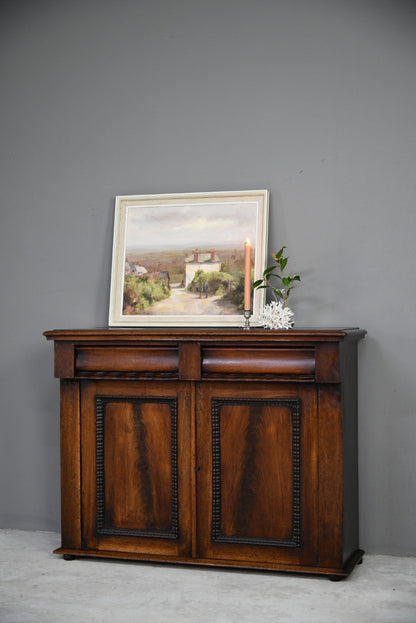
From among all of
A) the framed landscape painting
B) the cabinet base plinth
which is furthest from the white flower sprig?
the cabinet base plinth

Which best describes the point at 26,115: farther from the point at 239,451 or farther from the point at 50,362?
the point at 239,451

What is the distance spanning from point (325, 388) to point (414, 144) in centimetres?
118

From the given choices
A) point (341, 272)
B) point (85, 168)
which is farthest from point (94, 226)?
point (341, 272)

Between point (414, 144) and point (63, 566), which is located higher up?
point (414, 144)

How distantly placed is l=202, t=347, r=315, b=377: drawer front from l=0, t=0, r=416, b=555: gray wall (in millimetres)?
490

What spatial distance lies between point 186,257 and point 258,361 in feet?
2.51

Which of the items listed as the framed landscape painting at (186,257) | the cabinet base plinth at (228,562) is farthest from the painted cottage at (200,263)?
the cabinet base plinth at (228,562)

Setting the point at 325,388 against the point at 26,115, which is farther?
the point at 26,115

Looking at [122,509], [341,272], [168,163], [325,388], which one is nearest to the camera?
[325,388]

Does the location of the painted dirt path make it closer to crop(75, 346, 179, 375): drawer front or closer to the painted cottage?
the painted cottage

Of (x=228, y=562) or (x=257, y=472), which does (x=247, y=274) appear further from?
(x=228, y=562)

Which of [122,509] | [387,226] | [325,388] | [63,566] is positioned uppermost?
[387,226]

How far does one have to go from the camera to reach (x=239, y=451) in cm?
296

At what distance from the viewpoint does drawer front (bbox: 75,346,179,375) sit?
3.01 metres
